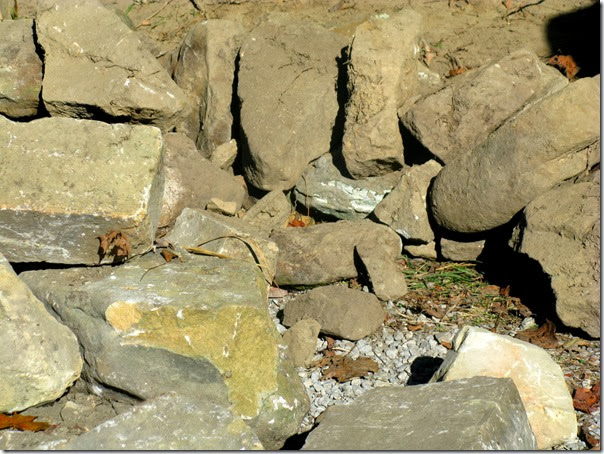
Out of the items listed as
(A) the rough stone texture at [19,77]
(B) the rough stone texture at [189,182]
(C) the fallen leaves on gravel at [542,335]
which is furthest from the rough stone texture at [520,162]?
(A) the rough stone texture at [19,77]

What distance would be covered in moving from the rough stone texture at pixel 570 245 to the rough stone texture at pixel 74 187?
7.23ft

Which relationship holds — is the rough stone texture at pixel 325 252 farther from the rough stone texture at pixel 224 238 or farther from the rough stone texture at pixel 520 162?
the rough stone texture at pixel 520 162

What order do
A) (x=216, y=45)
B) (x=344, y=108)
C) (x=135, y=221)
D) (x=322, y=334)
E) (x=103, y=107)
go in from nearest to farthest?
(x=135, y=221) < (x=322, y=334) < (x=103, y=107) < (x=344, y=108) < (x=216, y=45)

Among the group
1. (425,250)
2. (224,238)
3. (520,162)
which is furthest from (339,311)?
(520,162)

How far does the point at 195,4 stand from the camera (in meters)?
7.50

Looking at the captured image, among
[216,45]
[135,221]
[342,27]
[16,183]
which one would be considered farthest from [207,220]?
[342,27]

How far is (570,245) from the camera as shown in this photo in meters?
5.02

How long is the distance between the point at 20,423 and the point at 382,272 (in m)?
2.32

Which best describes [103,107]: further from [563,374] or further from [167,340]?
[563,374]

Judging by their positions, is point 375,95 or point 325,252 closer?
point 325,252

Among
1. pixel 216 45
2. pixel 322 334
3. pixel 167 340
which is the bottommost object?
pixel 322 334

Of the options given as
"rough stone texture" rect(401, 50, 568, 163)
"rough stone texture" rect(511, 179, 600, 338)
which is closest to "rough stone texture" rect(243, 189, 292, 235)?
"rough stone texture" rect(401, 50, 568, 163)

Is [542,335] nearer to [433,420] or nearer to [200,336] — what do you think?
[433,420]

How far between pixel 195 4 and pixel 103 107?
2.01 metres
